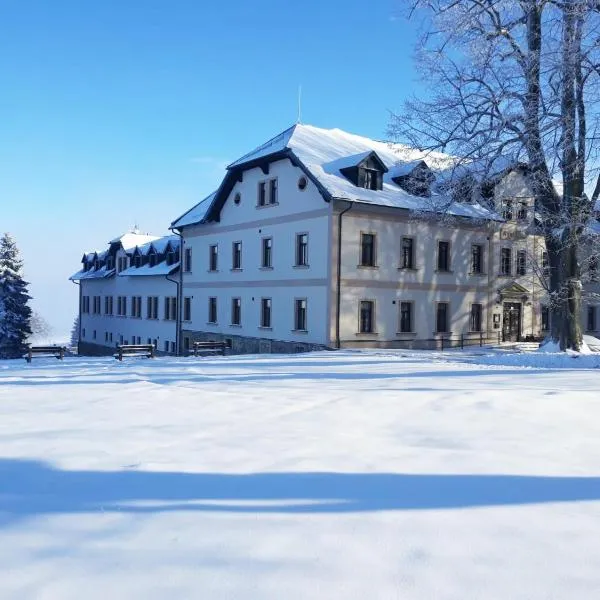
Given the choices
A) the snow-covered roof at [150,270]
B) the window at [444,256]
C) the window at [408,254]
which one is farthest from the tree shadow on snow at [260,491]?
the snow-covered roof at [150,270]

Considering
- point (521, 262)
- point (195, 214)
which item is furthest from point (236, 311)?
point (521, 262)

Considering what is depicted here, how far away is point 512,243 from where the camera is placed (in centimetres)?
3158

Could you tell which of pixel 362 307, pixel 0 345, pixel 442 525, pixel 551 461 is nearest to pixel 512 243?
pixel 362 307

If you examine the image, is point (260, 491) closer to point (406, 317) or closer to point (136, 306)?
point (406, 317)

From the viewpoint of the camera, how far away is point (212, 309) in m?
34.2

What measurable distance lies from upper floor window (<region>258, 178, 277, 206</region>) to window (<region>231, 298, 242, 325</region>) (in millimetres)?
5377

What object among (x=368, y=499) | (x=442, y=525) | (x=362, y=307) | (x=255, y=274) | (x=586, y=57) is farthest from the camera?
(x=255, y=274)

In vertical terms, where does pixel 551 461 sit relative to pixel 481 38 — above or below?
below

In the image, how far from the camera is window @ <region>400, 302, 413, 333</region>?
2780 cm

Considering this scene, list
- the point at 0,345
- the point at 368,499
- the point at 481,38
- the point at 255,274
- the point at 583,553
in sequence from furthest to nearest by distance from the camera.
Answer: the point at 0,345
the point at 255,274
the point at 481,38
the point at 368,499
the point at 583,553

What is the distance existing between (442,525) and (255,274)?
86.2 ft

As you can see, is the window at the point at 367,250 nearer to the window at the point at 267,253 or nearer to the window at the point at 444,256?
the window at the point at 444,256

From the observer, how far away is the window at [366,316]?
2653 cm

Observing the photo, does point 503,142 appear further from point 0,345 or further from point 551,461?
point 0,345
